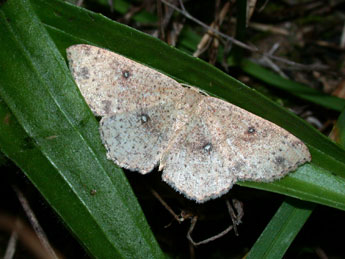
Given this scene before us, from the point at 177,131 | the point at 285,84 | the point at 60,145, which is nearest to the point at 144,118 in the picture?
the point at 177,131

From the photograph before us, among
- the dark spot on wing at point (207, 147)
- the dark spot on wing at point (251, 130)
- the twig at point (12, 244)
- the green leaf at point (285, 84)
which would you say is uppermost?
the green leaf at point (285, 84)

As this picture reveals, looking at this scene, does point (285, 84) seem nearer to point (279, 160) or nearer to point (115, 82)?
point (279, 160)

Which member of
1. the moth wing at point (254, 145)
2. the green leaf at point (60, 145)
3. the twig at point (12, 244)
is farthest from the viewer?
the twig at point (12, 244)

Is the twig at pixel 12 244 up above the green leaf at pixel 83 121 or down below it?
below

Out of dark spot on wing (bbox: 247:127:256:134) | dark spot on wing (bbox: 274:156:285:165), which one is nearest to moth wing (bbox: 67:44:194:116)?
dark spot on wing (bbox: 247:127:256:134)

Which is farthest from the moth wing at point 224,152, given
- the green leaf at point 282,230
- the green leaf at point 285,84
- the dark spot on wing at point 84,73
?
the green leaf at point 285,84

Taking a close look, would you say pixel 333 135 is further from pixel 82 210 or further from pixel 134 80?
pixel 82 210

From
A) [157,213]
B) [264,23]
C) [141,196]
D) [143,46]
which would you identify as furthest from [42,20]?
[264,23]

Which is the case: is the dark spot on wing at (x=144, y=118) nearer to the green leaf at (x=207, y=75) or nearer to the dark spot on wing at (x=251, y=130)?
the green leaf at (x=207, y=75)
